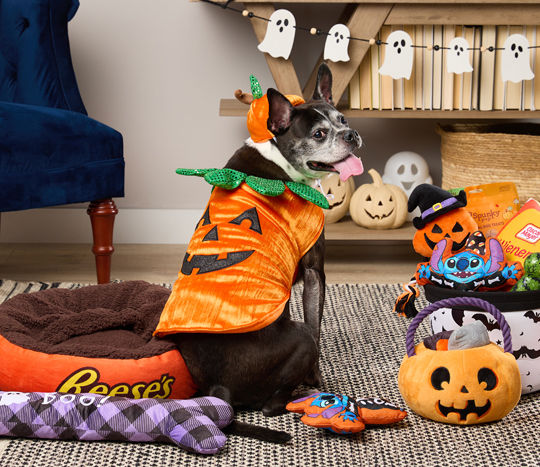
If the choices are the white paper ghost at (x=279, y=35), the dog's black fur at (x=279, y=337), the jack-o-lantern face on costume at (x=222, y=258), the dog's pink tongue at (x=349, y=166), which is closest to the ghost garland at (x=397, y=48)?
the white paper ghost at (x=279, y=35)

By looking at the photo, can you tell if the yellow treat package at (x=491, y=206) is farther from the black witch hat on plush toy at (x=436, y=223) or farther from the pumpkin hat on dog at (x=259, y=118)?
the pumpkin hat on dog at (x=259, y=118)

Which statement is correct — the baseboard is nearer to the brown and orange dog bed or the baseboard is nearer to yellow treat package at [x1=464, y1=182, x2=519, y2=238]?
the brown and orange dog bed

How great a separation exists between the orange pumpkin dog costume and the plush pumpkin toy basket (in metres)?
0.29

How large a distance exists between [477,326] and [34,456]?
0.85 m

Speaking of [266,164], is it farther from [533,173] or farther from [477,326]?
[533,173]

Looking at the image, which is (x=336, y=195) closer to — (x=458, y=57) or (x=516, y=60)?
(x=458, y=57)

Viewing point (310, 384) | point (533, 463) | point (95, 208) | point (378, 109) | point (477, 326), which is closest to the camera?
point (533, 463)

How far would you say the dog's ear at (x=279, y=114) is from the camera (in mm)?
1457

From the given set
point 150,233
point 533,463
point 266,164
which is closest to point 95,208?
point 150,233

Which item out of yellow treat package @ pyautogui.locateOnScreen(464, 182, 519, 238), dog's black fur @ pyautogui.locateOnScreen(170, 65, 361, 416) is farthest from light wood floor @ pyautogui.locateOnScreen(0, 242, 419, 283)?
dog's black fur @ pyautogui.locateOnScreen(170, 65, 361, 416)

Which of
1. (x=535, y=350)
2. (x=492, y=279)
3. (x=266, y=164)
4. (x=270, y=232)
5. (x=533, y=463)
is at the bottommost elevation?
(x=533, y=463)

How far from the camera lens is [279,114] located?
149 cm

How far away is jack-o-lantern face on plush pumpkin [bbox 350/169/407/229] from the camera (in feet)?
8.64

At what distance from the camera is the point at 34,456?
1.37 meters
